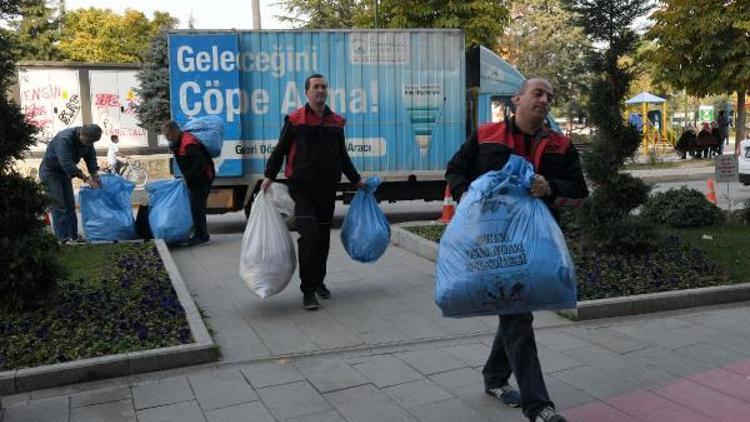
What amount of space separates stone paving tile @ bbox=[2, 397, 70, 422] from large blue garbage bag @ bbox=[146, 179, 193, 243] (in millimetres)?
5281

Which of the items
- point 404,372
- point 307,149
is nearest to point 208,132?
point 307,149

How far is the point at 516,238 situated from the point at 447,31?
9.01 m

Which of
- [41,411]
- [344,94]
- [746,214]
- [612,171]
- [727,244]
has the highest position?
[344,94]

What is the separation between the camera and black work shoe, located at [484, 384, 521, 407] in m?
4.03

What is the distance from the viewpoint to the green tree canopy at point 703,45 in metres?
21.6

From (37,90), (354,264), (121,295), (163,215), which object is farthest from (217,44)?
(37,90)

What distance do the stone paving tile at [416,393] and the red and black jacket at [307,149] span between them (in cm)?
222

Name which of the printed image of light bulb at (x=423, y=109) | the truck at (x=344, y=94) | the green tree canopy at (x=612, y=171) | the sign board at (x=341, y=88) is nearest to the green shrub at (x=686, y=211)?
the green tree canopy at (x=612, y=171)

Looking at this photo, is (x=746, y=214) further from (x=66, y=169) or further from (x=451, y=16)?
(x=451, y=16)

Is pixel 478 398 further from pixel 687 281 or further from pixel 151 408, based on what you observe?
pixel 687 281

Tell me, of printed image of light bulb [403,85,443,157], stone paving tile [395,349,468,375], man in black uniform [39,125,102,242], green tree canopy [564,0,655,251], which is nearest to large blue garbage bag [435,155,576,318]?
stone paving tile [395,349,468,375]

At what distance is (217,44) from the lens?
1124 centimetres

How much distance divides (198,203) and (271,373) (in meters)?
5.60

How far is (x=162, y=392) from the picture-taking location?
14.6 feet
